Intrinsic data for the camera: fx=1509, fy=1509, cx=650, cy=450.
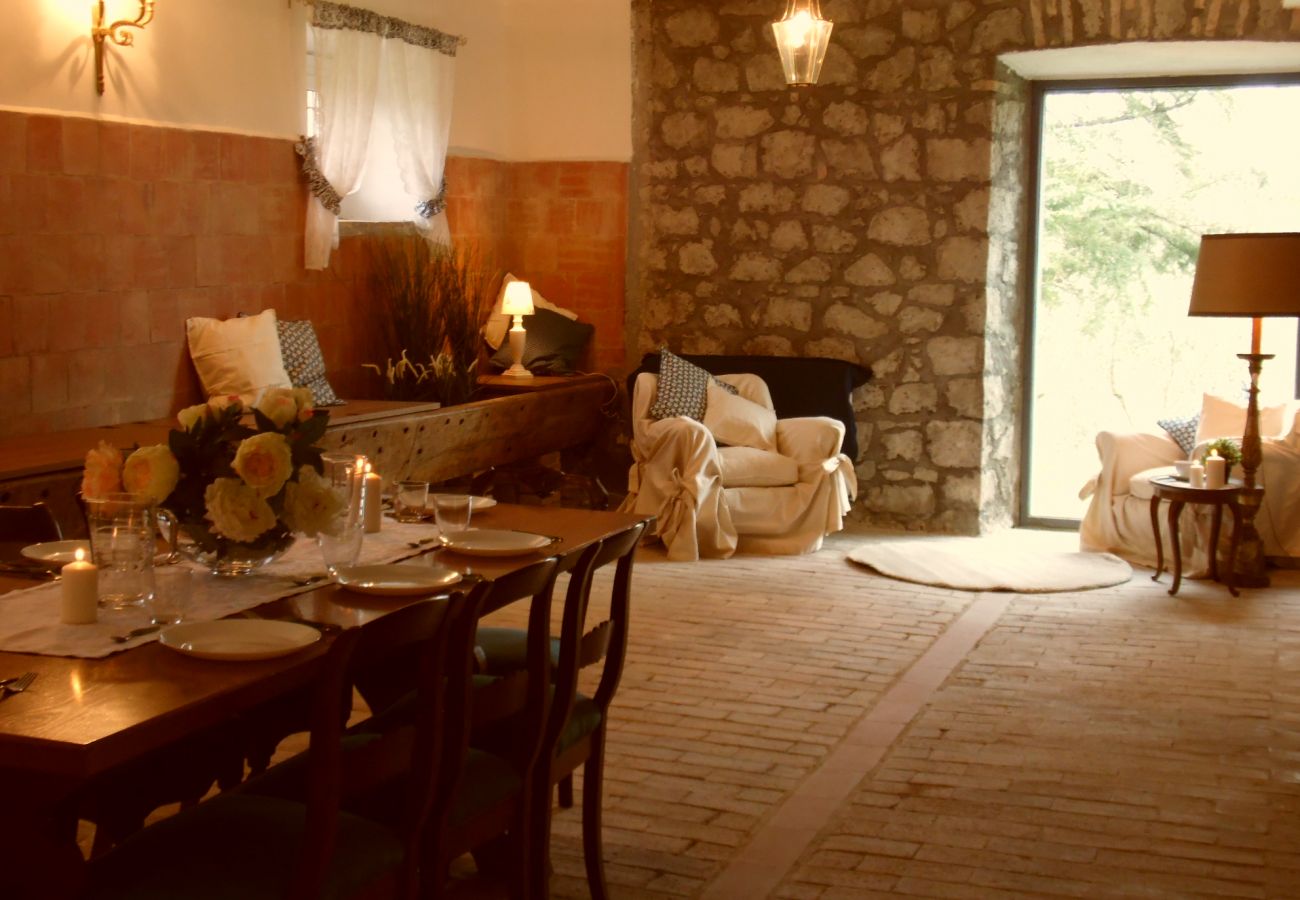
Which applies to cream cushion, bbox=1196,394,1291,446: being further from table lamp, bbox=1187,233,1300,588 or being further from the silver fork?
the silver fork

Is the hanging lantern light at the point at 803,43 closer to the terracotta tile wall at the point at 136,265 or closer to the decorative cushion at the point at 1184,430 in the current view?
the terracotta tile wall at the point at 136,265

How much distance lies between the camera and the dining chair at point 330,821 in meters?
2.17

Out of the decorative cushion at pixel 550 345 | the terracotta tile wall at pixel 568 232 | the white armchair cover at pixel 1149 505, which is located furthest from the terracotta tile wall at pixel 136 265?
the white armchair cover at pixel 1149 505

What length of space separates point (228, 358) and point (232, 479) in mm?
3537

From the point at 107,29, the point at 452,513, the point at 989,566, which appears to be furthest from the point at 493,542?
the point at 989,566

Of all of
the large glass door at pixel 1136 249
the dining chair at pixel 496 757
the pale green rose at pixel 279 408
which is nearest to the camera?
the dining chair at pixel 496 757

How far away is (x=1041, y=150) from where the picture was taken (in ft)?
26.2

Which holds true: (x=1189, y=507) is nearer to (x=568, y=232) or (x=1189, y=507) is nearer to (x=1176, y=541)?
(x=1176, y=541)

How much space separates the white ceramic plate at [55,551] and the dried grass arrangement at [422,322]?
12.7ft

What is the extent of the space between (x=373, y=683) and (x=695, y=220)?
16.7 ft

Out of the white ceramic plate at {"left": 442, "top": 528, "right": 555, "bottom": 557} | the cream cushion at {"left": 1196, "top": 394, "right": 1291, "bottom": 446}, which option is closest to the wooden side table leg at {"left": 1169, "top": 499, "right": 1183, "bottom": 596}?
the cream cushion at {"left": 1196, "top": 394, "right": 1291, "bottom": 446}

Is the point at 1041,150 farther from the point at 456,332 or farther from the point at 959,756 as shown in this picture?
the point at 959,756

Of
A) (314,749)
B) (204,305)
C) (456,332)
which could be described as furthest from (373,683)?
(456,332)

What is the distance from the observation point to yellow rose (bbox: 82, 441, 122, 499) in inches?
105
